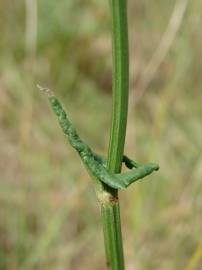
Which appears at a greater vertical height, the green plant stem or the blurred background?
the blurred background

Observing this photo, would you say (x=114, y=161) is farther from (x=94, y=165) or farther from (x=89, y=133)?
(x=89, y=133)

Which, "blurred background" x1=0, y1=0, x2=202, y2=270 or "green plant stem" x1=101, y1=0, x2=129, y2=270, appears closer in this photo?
"green plant stem" x1=101, y1=0, x2=129, y2=270

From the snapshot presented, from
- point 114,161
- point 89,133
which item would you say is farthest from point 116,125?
point 89,133

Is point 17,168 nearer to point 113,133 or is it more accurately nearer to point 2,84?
point 2,84

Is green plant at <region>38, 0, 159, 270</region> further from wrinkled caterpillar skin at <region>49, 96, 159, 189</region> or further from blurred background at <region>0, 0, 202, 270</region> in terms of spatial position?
blurred background at <region>0, 0, 202, 270</region>

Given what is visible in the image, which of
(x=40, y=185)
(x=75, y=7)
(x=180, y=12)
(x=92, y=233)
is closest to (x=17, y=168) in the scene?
(x=40, y=185)

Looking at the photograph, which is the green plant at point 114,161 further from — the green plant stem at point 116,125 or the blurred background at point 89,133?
the blurred background at point 89,133

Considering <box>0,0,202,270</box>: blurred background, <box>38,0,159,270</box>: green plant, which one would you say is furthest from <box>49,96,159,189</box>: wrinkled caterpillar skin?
<box>0,0,202,270</box>: blurred background

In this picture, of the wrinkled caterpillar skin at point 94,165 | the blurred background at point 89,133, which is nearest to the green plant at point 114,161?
the wrinkled caterpillar skin at point 94,165
